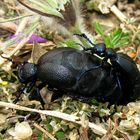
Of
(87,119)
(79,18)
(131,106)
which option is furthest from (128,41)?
(87,119)

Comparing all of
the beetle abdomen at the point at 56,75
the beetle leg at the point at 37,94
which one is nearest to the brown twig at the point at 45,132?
the beetle leg at the point at 37,94

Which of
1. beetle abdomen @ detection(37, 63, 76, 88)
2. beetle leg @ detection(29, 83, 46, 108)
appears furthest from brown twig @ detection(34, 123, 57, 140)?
beetle abdomen @ detection(37, 63, 76, 88)

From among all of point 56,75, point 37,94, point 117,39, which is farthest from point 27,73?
point 117,39

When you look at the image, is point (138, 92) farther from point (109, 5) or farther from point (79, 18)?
point (109, 5)

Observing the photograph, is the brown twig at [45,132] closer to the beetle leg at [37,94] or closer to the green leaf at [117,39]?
the beetle leg at [37,94]

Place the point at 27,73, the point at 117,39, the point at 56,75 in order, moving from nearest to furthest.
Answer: the point at 56,75 → the point at 27,73 → the point at 117,39

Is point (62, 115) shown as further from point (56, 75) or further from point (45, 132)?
point (56, 75)

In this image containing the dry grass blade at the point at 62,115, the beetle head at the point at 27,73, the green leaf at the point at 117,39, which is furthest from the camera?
the green leaf at the point at 117,39

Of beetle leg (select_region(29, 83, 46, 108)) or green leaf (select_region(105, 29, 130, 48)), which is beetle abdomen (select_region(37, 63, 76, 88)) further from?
green leaf (select_region(105, 29, 130, 48))
